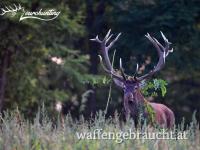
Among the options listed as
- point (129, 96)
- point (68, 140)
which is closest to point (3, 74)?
point (129, 96)

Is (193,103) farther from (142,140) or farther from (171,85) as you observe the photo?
(142,140)

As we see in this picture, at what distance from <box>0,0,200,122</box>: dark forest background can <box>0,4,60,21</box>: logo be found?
0.13m

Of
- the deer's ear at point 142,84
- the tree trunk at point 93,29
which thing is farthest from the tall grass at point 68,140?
the tree trunk at point 93,29

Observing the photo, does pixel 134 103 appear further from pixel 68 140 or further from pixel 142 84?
pixel 68 140

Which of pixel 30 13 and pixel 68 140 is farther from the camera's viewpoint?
pixel 30 13

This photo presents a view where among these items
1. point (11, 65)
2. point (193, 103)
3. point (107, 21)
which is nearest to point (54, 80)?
point (107, 21)

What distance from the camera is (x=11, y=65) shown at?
21.7 metres

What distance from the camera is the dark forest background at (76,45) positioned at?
2134 centimetres

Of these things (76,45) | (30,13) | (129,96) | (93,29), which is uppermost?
(30,13)

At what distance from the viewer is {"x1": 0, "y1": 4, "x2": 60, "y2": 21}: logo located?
1922 cm

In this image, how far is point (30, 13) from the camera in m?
19.9

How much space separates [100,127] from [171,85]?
20.7 metres

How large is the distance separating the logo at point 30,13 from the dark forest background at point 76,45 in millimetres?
133

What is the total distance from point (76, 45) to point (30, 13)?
8.30 m
